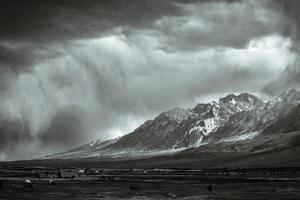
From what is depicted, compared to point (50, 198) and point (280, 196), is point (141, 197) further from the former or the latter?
point (280, 196)

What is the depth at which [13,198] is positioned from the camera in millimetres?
70688

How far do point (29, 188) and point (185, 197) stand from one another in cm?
2925

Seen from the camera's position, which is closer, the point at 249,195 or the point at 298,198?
the point at 298,198

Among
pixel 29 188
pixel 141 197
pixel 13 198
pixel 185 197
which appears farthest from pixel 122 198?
pixel 29 188

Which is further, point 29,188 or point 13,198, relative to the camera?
point 29,188

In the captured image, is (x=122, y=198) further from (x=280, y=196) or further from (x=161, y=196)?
(x=280, y=196)

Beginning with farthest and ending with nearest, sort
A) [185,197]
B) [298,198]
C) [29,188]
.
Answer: [29,188]
[185,197]
[298,198]

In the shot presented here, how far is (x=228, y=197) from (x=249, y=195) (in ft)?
14.4

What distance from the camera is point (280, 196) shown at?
74312 millimetres

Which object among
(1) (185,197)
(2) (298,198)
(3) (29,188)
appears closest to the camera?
(2) (298,198)

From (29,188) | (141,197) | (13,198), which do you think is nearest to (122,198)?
(141,197)

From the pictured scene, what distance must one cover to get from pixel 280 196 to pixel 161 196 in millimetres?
17610

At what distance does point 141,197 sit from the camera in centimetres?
7644

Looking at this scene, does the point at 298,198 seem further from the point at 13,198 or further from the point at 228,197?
the point at 13,198
